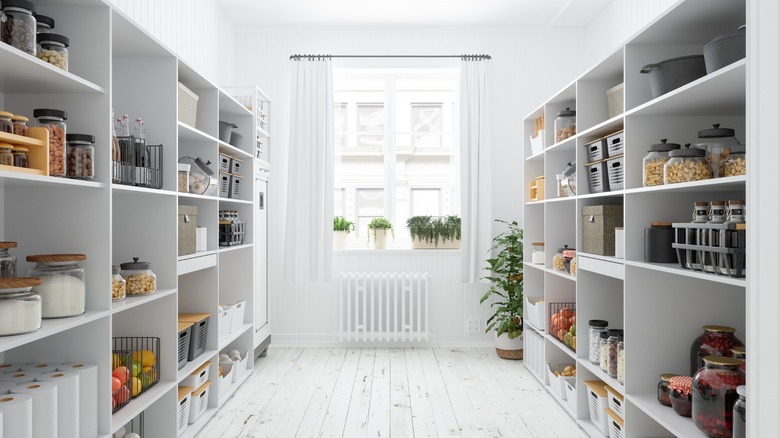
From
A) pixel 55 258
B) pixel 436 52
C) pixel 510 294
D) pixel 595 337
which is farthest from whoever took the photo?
pixel 436 52

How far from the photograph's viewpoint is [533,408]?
3.34m

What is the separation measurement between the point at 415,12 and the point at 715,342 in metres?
3.38

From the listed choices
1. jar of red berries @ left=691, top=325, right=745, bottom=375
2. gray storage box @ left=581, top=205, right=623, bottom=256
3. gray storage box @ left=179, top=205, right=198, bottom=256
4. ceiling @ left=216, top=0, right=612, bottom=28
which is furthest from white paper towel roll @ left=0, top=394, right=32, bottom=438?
ceiling @ left=216, top=0, right=612, bottom=28

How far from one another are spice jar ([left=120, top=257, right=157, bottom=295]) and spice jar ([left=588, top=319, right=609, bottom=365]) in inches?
87.9

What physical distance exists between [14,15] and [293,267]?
3.35 m

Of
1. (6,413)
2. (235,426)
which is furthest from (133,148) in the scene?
(235,426)

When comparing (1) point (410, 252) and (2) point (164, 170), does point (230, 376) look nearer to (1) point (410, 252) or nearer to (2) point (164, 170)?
(2) point (164, 170)

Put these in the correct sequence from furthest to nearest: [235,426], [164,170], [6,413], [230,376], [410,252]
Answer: [410,252], [230,376], [235,426], [164,170], [6,413]

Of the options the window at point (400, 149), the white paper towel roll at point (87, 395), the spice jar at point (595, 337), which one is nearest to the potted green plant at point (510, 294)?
the window at point (400, 149)

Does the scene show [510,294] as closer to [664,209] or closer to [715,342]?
[664,209]

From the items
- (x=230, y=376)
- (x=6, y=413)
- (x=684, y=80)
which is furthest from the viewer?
(x=230, y=376)

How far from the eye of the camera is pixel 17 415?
1.56 meters

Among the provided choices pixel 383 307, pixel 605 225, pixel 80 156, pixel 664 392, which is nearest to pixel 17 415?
pixel 80 156

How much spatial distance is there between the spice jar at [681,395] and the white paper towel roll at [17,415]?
2.26 meters
